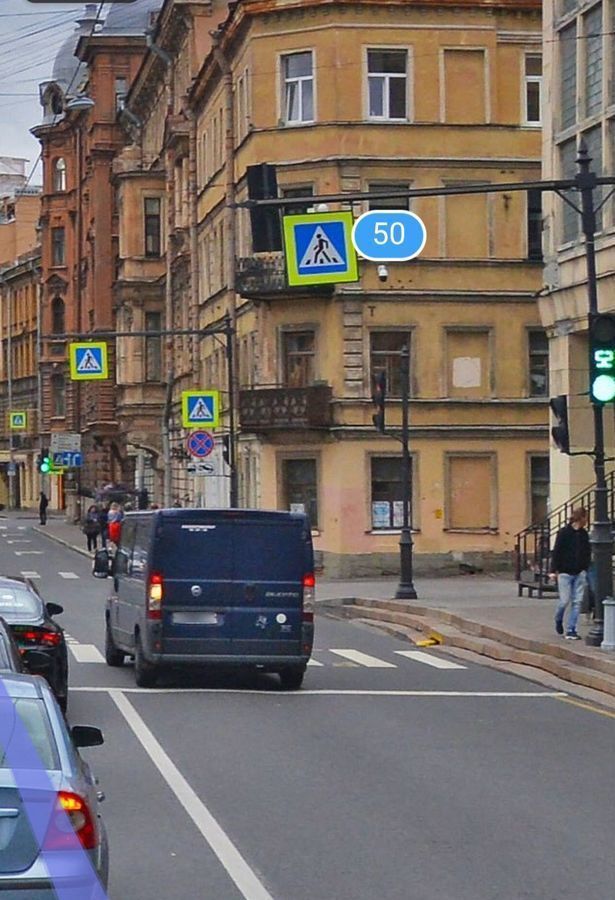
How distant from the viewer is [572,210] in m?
33.2

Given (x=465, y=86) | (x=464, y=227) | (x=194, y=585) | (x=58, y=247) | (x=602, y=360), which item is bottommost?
(x=194, y=585)

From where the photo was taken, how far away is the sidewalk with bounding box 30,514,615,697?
2281cm

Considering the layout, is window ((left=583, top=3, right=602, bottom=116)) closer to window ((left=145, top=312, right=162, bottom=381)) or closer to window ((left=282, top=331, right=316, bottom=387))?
Result: window ((left=282, top=331, right=316, bottom=387))

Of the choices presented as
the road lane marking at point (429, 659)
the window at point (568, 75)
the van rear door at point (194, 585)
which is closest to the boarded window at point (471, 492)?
the window at point (568, 75)

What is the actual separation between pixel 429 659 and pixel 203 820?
1444cm

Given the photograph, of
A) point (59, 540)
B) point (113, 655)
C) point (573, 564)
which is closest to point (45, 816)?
point (113, 655)

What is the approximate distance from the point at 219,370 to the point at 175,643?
119ft

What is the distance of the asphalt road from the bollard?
1.54 metres

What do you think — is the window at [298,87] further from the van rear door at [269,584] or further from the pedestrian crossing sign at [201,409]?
the van rear door at [269,584]

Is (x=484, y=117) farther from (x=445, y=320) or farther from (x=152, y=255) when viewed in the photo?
(x=152, y=255)

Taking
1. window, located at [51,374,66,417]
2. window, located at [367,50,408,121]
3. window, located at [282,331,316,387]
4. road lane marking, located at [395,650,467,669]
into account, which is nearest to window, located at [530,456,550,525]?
window, located at [282,331,316,387]

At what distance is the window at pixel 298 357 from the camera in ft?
156

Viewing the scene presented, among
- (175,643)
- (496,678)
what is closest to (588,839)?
(175,643)

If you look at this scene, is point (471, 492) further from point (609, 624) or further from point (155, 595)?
point (155, 595)
